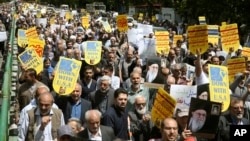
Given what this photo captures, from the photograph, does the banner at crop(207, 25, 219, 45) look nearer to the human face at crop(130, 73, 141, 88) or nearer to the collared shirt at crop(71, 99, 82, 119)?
the human face at crop(130, 73, 141, 88)

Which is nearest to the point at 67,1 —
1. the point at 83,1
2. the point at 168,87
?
the point at 83,1

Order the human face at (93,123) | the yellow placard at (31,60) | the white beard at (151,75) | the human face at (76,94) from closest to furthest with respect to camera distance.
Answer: the human face at (93,123) → the human face at (76,94) → the white beard at (151,75) → the yellow placard at (31,60)

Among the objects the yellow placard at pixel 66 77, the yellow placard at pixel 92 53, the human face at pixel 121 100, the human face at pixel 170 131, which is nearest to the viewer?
the human face at pixel 170 131

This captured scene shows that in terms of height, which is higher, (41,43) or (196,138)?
(41,43)

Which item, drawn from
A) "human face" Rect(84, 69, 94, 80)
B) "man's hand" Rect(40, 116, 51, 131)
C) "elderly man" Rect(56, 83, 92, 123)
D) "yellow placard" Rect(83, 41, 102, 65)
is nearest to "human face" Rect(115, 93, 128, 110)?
"elderly man" Rect(56, 83, 92, 123)

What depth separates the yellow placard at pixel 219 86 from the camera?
28.9ft

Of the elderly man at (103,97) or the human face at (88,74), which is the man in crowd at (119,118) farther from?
the human face at (88,74)

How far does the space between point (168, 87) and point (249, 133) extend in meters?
3.48

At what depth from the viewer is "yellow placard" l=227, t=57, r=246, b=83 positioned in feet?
36.9

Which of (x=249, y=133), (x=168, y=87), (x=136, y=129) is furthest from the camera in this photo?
(x=168, y=87)

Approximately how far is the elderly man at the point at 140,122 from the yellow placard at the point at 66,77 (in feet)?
4.11

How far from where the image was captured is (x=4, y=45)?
28703 mm

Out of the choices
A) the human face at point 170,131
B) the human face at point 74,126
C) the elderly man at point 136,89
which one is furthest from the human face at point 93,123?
the elderly man at point 136,89

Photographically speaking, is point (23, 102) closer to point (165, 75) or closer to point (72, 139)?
point (165, 75)
